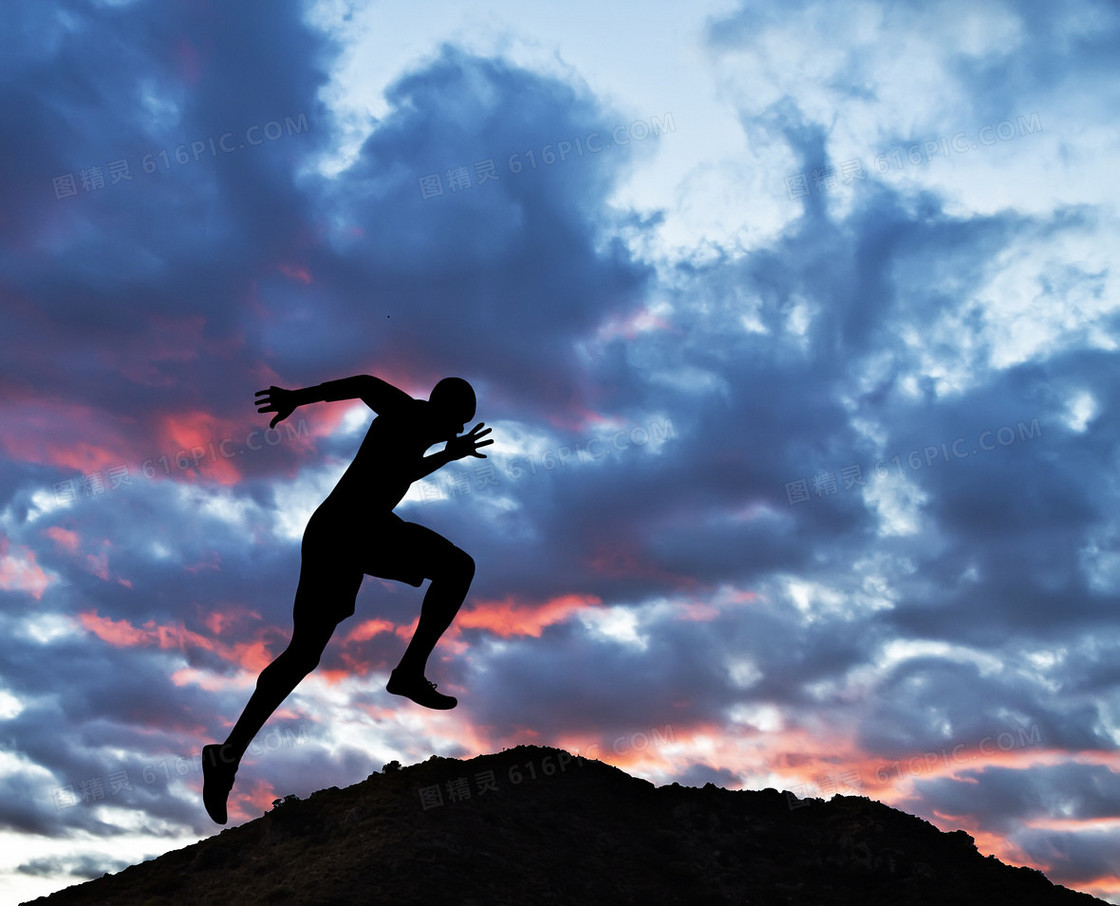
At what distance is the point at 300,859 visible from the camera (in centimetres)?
1328

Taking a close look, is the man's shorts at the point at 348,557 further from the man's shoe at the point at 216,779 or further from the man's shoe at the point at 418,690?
the man's shoe at the point at 216,779

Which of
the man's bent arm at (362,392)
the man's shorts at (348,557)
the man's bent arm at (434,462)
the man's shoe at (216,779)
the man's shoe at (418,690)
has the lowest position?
the man's shoe at (216,779)

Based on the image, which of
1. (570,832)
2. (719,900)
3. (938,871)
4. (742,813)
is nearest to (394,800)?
(570,832)

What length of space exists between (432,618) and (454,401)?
223cm

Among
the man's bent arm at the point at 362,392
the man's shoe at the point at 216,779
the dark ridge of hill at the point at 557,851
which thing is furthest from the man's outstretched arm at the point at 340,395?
the dark ridge of hill at the point at 557,851

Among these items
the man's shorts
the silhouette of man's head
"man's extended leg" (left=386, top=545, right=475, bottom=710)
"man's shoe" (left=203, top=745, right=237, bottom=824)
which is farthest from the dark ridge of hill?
the silhouette of man's head

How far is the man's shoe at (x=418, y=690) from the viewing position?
9.95 metres

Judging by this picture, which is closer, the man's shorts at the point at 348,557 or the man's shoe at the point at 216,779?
the man's shoe at the point at 216,779

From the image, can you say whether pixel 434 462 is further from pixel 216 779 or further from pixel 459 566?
pixel 216 779

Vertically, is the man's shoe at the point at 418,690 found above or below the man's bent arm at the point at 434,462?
below

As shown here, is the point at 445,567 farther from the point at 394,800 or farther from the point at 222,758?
the point at 394,800

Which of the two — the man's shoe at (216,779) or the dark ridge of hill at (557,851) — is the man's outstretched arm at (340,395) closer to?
the man's shoe at (216,779)

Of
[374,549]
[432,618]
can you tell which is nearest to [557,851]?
[432,618]

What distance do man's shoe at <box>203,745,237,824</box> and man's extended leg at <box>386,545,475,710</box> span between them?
1.73 meters
